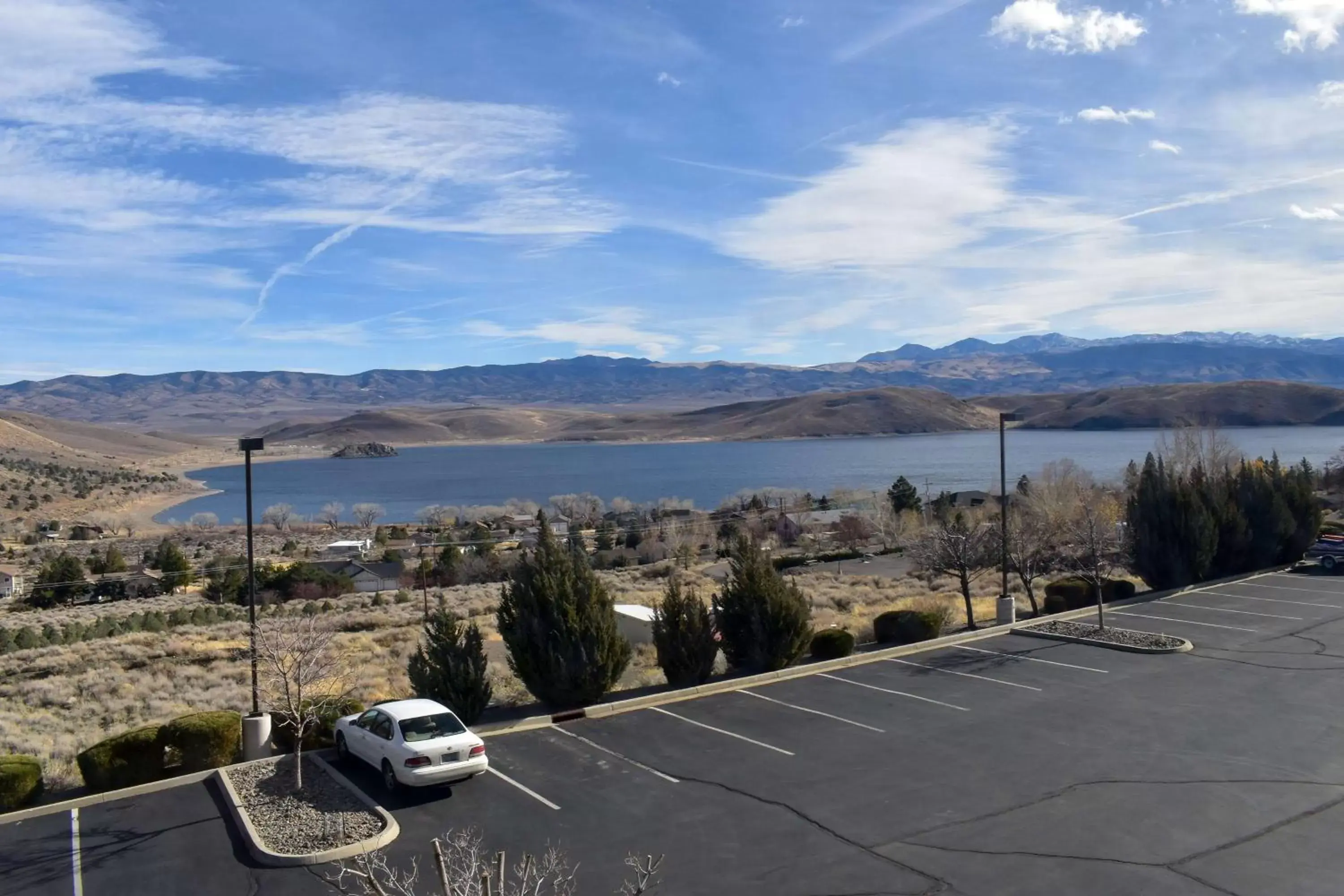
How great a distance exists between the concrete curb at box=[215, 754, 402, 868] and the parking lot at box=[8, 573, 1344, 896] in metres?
0.14

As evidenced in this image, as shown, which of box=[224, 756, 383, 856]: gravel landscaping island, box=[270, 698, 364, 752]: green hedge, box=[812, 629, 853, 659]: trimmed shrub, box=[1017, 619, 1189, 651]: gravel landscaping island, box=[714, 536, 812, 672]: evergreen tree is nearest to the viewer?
box=[224, 756, 383, 856]: gravel landscaping island

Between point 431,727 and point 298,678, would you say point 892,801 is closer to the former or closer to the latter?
point 431,727

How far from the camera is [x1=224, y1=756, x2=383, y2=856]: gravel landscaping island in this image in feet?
36.8

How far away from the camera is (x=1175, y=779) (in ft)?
42.0

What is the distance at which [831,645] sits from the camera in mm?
20562

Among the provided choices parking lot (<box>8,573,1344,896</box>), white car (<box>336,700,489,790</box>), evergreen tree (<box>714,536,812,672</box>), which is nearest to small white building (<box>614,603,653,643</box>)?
evergreen tree (<box>714,536,812,672</box>)

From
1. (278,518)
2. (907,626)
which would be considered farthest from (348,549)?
(907,626)

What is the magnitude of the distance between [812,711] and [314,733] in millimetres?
7994

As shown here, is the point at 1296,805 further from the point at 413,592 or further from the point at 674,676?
the point at 413,592

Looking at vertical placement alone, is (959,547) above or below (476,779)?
above

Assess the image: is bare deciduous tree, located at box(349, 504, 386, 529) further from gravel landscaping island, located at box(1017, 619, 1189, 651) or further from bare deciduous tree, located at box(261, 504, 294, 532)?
gravel landscaping island, located at box(1017, 619, 1189, 651)

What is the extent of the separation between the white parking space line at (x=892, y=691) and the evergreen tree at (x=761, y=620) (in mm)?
891

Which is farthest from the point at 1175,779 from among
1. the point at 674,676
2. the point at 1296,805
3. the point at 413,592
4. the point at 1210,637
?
the point at 413,592

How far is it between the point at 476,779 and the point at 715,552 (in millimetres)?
49835
